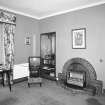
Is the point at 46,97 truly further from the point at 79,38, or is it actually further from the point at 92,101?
the point at 79,38

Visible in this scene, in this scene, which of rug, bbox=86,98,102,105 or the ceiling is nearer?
rug, bbox=86,98,102,105

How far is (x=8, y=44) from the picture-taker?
379 cm

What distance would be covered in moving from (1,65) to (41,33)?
220 cm

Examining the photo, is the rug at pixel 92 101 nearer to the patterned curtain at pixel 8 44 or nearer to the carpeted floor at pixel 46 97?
the carpeted floor at pixel 46 97

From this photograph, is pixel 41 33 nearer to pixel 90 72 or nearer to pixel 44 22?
pixel 44 22

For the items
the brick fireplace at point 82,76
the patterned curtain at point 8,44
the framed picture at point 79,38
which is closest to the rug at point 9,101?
the patterned curtain at point 8,44

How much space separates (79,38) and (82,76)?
4.20 ft

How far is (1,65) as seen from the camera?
3566mm

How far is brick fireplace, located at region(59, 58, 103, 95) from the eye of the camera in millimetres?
3077

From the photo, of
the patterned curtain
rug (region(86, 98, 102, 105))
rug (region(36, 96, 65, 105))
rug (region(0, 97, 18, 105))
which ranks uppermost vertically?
the patterned curtain

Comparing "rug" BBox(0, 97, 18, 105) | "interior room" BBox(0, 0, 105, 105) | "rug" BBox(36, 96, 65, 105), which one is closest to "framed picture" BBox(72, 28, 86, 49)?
"interior room" BBox(0, 0, 105, 105)

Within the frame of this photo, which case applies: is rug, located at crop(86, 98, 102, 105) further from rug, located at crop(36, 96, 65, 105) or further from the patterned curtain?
the patterned curtain

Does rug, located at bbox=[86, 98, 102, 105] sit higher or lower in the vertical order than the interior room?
lower

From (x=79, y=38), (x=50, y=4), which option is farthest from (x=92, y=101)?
(x=50, y=4)
